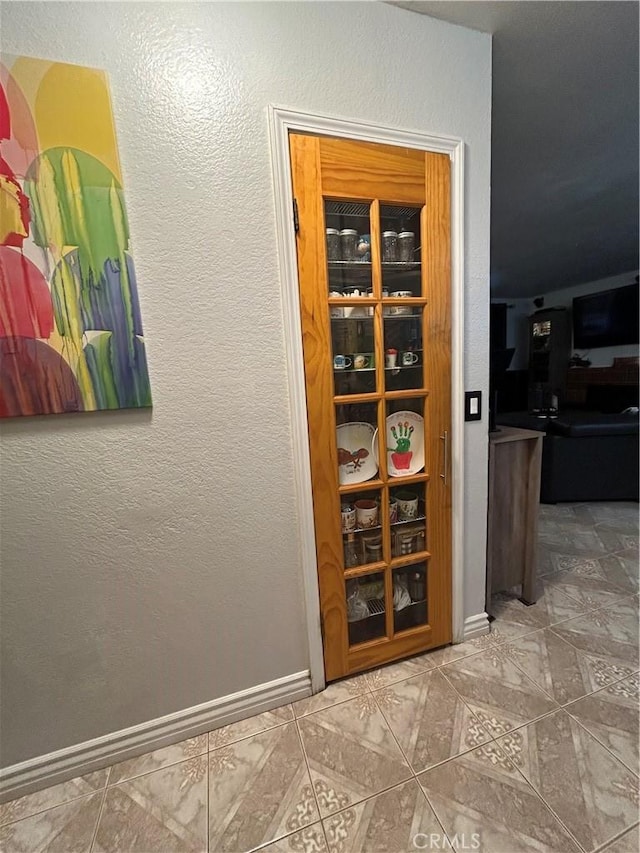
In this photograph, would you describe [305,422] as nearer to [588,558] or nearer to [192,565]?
[192,565]

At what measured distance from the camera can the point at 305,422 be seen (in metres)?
1.16

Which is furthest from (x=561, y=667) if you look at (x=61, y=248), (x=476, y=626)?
(x=61, y=248)

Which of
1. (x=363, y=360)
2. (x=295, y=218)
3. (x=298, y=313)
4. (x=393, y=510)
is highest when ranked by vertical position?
(x=295, y=218)

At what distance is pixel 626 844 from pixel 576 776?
0.15m

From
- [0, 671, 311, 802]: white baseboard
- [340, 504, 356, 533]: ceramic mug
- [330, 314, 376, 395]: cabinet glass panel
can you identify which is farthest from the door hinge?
[0, 671, 311, 802]: white baseboard

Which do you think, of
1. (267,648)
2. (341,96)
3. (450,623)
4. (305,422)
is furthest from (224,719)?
(341,96)

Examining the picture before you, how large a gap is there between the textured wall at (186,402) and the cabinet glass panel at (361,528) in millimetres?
232

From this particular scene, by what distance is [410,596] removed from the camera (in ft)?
4.88

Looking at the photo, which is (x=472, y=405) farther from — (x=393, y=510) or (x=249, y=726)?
(x=249, y=726)

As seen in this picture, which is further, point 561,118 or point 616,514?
point 616,514

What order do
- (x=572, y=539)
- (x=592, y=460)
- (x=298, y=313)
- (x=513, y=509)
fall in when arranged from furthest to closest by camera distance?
(x=592, y=460) → (x=572, y=539) → (x=513, y=509) → (x=298, y=313)

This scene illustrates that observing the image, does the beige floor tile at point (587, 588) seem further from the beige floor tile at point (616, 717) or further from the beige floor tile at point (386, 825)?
the beige floor tile at point (386, 825)

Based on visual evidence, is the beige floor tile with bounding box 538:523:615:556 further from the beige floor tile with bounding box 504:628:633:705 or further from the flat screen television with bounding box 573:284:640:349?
the flat screen television with bounding box 573:284:640:349

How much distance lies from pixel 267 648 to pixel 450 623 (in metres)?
0.82
